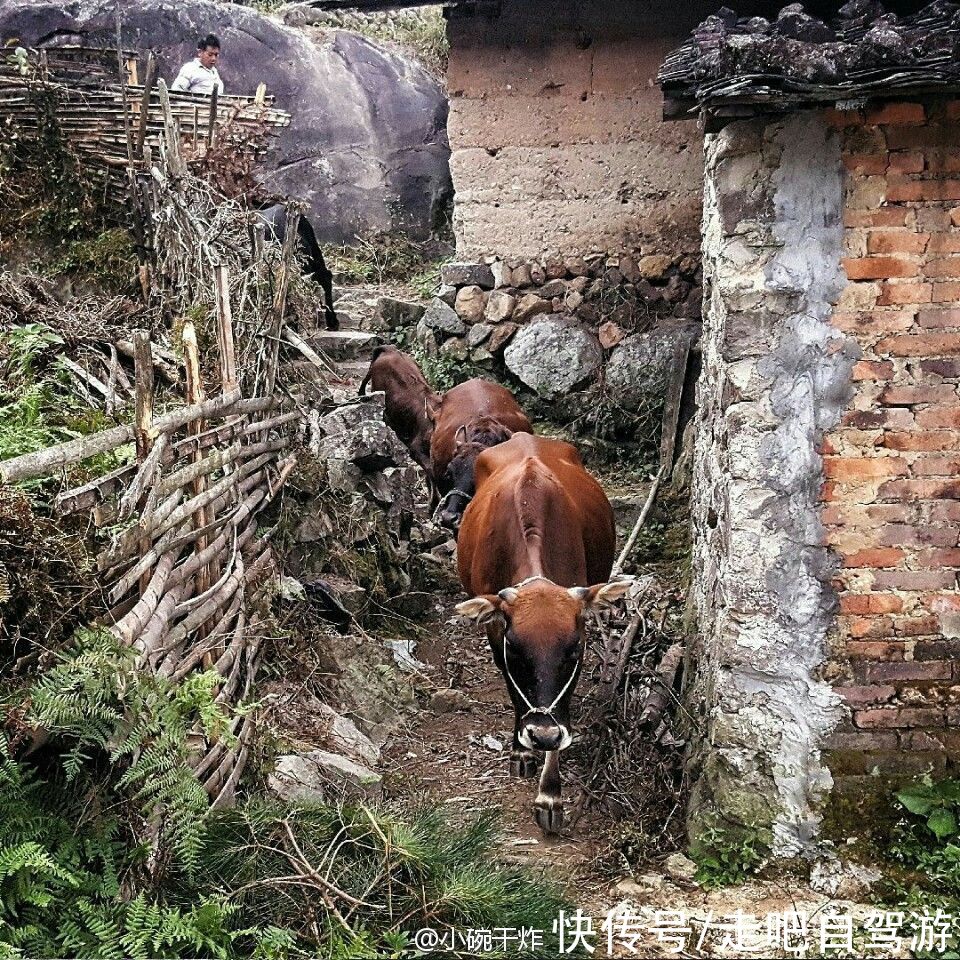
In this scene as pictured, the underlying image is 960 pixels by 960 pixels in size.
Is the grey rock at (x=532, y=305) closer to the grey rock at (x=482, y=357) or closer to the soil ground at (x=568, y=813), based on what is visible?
the grey rock at (x=482, y=357)

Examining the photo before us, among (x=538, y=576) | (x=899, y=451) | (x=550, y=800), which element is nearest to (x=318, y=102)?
(x=538, y=576)

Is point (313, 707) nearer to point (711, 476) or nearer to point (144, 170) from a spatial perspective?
point (711, 476)

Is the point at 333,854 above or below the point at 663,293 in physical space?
below

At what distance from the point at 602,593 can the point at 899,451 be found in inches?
54.9

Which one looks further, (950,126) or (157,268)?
(157,268)

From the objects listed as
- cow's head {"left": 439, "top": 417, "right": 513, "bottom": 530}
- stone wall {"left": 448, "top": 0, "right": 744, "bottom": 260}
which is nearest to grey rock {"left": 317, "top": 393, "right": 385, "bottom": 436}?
cow's head {"left": 439, "top": 417, "right": 513, "bottom": 530}

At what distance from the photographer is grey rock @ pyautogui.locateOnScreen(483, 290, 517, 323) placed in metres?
9.95

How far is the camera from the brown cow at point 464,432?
7512 mm

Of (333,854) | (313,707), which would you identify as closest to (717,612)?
(333,854)

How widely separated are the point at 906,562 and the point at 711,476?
0.90m

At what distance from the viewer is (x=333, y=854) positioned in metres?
3.87

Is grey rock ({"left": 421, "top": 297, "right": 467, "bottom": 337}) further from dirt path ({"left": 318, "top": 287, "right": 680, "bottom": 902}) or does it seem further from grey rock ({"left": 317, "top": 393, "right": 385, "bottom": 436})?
dirt path ({"left": 318, "top": 287, "right": 680, "bottom": 902})

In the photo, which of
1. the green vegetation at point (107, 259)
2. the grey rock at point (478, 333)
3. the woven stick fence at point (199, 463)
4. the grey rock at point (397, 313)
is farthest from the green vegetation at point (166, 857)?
the grey rock at point (397, 313)

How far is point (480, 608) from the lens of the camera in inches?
192
